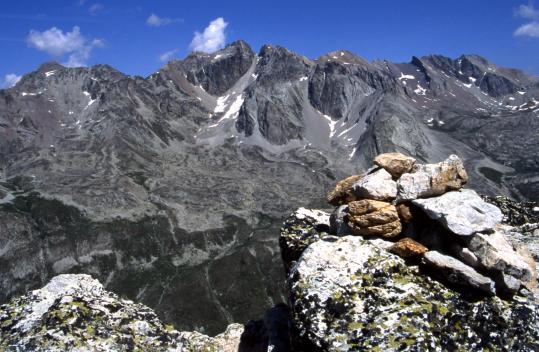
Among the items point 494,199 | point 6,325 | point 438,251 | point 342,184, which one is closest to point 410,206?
point 438,251

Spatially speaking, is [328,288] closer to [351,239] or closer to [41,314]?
[351,239]

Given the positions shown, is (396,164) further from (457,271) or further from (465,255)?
(457,271)

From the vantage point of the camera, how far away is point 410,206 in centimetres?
1608

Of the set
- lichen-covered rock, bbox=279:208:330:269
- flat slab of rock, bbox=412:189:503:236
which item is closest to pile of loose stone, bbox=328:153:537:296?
flat slab of rock, bbox=412:189:503:236

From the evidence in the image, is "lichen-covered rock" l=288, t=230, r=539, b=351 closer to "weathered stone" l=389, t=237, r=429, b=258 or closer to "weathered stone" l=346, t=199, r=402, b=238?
"weathered stone" l=389, t=237, r=429, b=258

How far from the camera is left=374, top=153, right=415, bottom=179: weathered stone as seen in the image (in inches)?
694

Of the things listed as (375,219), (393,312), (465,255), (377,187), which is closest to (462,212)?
(465,255)

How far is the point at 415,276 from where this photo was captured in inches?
555

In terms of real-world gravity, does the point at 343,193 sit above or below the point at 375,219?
above

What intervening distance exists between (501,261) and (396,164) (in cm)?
544

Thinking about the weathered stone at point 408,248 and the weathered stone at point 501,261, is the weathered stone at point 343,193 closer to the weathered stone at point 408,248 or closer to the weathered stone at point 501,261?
the weathered stone at point 408,248

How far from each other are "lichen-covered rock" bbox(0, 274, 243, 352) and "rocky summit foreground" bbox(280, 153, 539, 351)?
4882 millimetres

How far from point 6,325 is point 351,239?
10.8m

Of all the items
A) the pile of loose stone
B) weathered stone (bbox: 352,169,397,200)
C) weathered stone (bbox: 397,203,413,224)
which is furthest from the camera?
weathered stone (bbox: 352,169,397,200)
